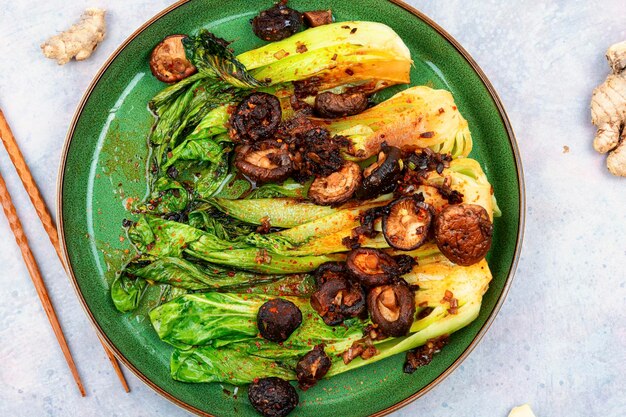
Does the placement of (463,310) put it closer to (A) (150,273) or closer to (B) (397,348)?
(B) (397,348)

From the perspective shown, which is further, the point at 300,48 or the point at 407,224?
the point at 300,48

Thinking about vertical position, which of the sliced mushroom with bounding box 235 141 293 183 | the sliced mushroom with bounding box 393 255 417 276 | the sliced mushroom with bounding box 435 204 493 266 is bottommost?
the sliced mushroom with bounding box 393 255 417 276

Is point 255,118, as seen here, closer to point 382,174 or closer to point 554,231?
point 382,174

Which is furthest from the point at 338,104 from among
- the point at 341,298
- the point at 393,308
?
the point at 393,308

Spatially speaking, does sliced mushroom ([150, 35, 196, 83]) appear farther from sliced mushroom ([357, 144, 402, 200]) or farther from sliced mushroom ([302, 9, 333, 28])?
sliced mushroom ([357, 144, 402, 200])

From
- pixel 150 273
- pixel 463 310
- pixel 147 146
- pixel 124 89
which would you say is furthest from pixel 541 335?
pixel 124 89

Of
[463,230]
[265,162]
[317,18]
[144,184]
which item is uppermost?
[317,18]

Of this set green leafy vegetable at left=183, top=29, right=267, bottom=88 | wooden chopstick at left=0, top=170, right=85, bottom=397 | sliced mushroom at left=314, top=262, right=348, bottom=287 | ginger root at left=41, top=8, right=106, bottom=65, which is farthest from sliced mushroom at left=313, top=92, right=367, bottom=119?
wooden chopstick at left=0, top=170, right=85, bottom=397
